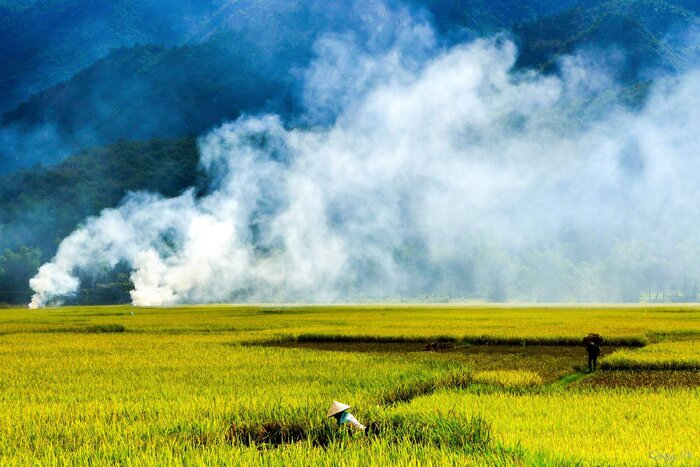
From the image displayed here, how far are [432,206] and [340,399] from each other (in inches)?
→ 4435

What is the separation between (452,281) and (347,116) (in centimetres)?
6310

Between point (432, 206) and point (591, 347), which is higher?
point (432, 206)

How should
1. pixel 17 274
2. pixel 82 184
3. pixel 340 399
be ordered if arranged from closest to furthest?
pixel 340 399 < pixel 17 274 < pixel 82 184

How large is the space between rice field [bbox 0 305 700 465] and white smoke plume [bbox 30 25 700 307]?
67.6m

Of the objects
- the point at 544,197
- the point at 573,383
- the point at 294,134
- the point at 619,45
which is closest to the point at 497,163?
the point at 544,197

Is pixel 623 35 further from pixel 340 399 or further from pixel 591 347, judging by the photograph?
pixel 340 399

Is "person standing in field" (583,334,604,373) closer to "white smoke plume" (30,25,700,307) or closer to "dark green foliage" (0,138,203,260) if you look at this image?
"white smoke plume" (30,25,700,307)

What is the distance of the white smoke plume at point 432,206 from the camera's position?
294 feet

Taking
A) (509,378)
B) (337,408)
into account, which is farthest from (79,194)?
(337,408)

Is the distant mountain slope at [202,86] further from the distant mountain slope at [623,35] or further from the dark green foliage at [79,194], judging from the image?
the dark green foliage at [79,194]

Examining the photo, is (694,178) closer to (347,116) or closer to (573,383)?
(347,116)

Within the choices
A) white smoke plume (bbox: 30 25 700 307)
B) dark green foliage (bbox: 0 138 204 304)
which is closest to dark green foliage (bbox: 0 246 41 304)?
dark green foliage (bbox: 0 138 204 304)

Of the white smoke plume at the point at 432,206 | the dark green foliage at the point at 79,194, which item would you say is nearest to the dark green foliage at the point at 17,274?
the dark green foliage at the point at 79,194

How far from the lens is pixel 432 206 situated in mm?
121188
